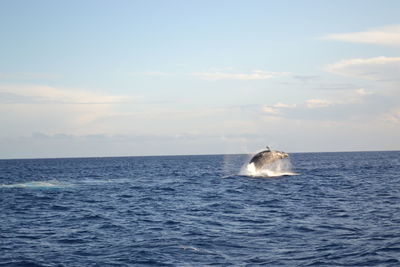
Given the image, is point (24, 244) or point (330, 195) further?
point (330, 195)

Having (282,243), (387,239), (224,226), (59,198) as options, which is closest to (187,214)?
(224,226)

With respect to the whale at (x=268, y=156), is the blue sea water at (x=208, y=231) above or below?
below

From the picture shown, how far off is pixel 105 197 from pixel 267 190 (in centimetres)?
1889

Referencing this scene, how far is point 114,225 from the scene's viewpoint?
2903cm

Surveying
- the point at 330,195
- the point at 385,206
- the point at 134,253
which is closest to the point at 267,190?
the point at 330,195

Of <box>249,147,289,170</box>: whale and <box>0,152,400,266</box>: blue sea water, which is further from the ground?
<box>249,147,289,170</box>: whale

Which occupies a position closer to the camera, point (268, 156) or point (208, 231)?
point (208, 231)

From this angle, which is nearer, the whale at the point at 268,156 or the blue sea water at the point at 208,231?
the blue sea water at the point at 208,231

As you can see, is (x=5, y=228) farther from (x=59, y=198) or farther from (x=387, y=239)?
(x=387, y=239)

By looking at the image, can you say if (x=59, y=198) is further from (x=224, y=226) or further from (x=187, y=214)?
(x=224, y=226)

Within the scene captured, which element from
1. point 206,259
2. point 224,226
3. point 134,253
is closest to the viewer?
point 206,259

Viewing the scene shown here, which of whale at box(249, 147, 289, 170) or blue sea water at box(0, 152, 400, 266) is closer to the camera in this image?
blue sea water at box(0, 152, 400, 266)

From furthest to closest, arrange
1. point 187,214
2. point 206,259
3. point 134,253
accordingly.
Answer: point 187,214 < point 134,253 < point 206,259

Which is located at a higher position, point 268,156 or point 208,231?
point 268,156
